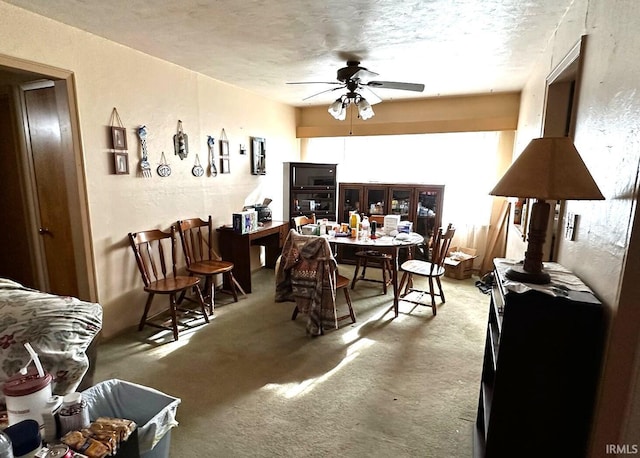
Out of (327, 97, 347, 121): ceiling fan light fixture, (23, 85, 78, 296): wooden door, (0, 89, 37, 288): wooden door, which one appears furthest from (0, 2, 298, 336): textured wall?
(327, 97, 347, 121): ceiling fan light fixture

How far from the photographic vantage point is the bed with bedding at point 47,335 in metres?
1.28

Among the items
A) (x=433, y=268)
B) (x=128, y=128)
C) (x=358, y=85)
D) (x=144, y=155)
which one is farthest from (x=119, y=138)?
(x=433, y=268)

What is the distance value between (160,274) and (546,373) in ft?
10.5

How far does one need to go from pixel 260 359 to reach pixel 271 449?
893mm

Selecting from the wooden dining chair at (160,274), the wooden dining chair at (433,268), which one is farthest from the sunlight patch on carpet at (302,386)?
the wooden dining chair at (433,268)

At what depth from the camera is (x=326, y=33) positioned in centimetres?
254

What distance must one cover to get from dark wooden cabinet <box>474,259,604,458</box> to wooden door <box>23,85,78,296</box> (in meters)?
3.18

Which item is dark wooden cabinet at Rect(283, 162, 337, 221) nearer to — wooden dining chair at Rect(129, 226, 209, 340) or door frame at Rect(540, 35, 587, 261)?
wooden dining chair at Rect(129, 226, 209, 340)

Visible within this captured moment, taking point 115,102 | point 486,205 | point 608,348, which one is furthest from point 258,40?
point 486,205

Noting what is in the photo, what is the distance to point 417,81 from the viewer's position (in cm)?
392

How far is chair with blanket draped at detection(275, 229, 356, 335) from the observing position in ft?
9.36

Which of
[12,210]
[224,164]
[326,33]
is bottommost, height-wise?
[12,210]

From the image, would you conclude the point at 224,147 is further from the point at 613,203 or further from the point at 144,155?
the point at 613,203

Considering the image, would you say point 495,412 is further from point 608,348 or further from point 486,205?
point 486,205
